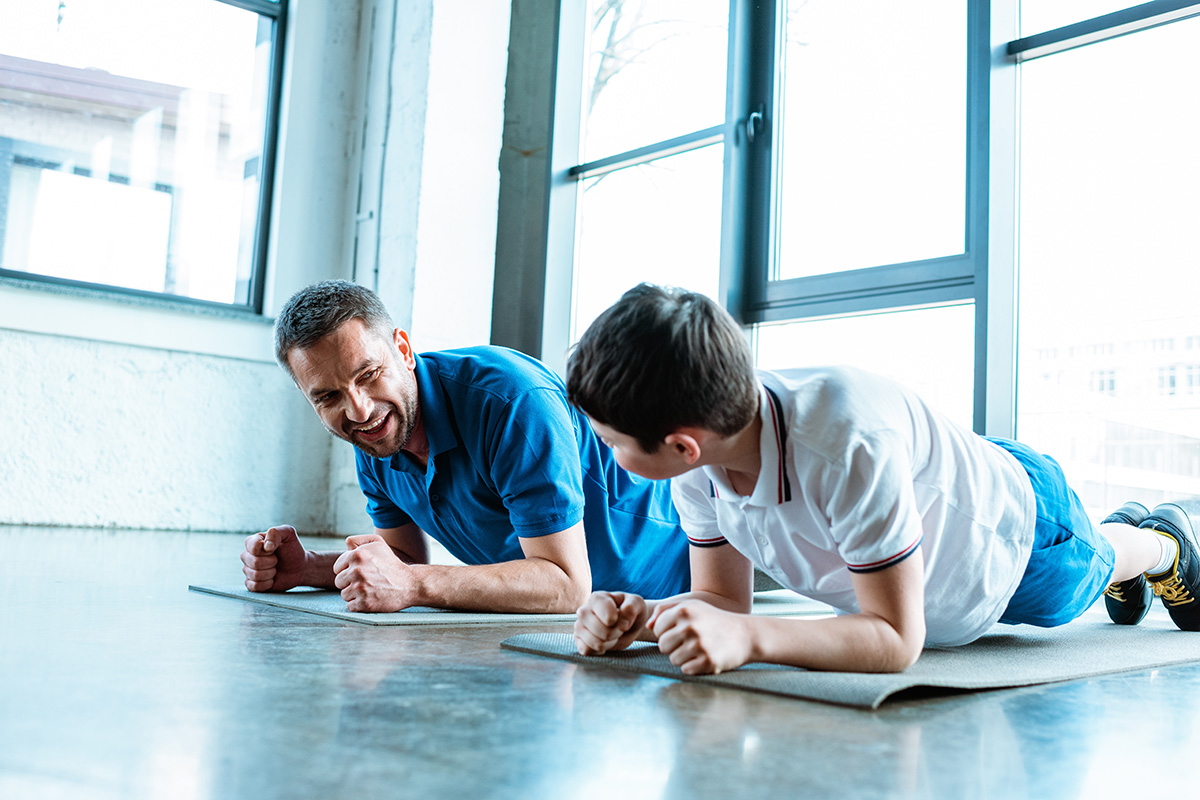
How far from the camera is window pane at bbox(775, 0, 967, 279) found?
127 inches

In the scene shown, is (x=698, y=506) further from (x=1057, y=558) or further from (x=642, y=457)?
(x=1057, y=558)

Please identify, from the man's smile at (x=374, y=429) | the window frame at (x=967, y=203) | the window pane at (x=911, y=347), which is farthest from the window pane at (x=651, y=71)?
the man's smile at (x=374, y=429)

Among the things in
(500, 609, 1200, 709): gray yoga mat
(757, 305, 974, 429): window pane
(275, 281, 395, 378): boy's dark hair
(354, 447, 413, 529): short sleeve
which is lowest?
(500, 609, 1200, 709): gray yoga mat

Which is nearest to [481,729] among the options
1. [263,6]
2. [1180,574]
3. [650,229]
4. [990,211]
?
[1180,574]

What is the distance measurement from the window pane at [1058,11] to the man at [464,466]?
6.74 ft

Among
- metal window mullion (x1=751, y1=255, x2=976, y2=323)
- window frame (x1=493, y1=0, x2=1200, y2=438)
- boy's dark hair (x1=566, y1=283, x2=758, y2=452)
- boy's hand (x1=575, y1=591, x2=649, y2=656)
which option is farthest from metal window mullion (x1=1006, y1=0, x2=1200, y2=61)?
boy's hand (x1=575, y1=591, x2=649, y2=656)

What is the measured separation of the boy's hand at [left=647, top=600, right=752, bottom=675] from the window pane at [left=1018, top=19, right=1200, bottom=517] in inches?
82.0

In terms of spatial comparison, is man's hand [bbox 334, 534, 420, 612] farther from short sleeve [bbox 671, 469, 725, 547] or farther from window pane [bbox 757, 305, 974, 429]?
window pane [bbox 757, 305, 974, 429]

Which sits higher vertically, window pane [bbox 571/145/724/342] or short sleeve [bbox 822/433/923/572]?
window pane [bbox 571/145/724/342]

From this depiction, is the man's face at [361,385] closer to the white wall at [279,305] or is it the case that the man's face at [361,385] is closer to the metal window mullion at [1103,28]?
the metal window mullion at [1103,28]

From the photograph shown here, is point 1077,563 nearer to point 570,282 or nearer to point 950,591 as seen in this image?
point 950,591

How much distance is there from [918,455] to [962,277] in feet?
6.54

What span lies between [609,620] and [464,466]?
607 millimetres

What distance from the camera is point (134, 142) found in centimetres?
471
